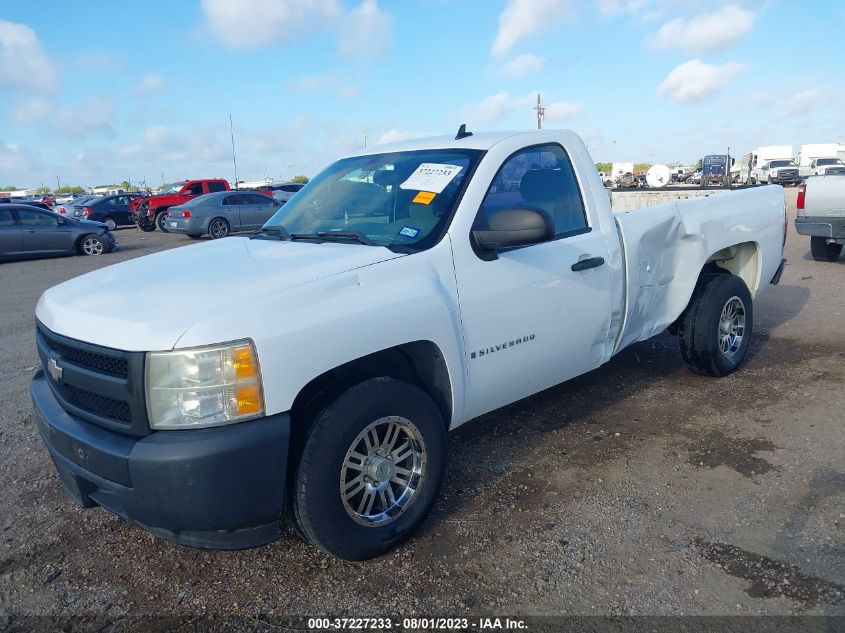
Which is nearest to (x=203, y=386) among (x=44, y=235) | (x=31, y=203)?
(x=44, y=235)

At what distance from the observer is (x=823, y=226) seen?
34.6 ft

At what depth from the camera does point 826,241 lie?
37.0 ft

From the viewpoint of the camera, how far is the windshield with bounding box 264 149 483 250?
11.3ft

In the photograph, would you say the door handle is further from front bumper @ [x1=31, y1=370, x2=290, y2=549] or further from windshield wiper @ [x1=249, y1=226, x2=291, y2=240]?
front bumper @ [x1=31, y1=370, x2=290, y2=549]

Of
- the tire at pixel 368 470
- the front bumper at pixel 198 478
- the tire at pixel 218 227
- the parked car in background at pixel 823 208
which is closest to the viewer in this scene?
the front bumper at pixel 198 478

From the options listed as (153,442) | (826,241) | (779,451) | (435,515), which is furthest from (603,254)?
(826,241)

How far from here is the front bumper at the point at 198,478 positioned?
2.45m

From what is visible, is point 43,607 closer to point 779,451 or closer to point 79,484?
point 79,484

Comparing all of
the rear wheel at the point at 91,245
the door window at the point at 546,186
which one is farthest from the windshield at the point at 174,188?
the door window at the point at 546,186

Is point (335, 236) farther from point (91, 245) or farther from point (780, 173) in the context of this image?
point (780, 173)

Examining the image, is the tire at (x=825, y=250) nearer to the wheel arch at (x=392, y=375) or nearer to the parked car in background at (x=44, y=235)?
the wheel arch at (x=392, y=375)

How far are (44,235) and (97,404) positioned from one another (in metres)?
16.1

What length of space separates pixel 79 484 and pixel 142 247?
17846 mm

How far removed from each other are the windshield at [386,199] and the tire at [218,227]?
1695 centimetres
